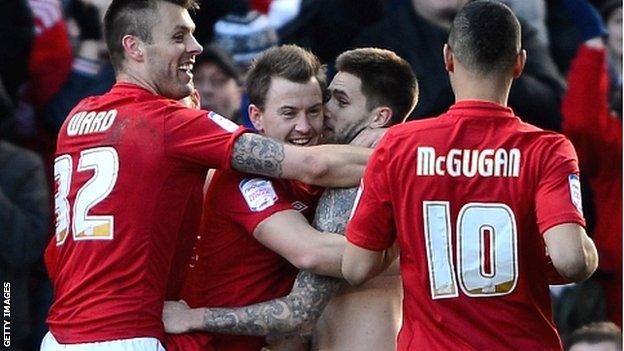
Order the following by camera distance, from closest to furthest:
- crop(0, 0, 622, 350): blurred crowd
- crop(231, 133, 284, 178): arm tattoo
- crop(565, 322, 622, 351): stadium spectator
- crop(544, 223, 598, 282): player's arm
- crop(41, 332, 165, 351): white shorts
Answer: crop(544, 223, 598, 282): player's arm, crop(41, 332, 165, 351): white shorts, crop(231, 133, 284, 178): arm tattoo, crop(565, 322, 622, 351): stadium spectator, crop(0, 0, 622, 350): blurred crowd

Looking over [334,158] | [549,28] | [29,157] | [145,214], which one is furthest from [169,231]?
[549,28]

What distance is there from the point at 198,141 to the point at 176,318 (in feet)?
2.18

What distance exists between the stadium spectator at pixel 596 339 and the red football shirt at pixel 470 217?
270cm

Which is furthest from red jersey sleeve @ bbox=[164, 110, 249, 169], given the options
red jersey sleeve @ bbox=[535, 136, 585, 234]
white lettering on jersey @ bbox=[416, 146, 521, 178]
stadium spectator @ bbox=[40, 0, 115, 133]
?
stadium spectator @ bbox=[40, 0, 115, 133]

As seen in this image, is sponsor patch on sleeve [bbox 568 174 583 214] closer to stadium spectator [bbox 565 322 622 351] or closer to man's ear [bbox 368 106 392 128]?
man's ear [bbox 368 106 392 128]

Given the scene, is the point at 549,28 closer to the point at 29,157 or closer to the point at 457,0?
the point at 457,0

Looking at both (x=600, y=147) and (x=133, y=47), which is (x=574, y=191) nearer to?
(x=133, y=47)

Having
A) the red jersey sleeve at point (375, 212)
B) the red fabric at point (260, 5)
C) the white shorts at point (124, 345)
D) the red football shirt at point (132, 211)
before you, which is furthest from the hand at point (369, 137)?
the red fabric at point (260, 5)

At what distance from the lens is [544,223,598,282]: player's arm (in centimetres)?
553

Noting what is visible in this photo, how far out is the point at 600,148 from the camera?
9398 millimetres

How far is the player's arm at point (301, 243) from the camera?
Result: 20.6 ft

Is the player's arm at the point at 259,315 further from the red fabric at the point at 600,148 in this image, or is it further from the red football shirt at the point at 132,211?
the red fabric at the point at 600,148

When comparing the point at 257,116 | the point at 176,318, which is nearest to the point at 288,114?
the point at 257,116

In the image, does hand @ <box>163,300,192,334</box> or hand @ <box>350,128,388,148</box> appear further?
hand @ <box>350,128,388,148</box>
